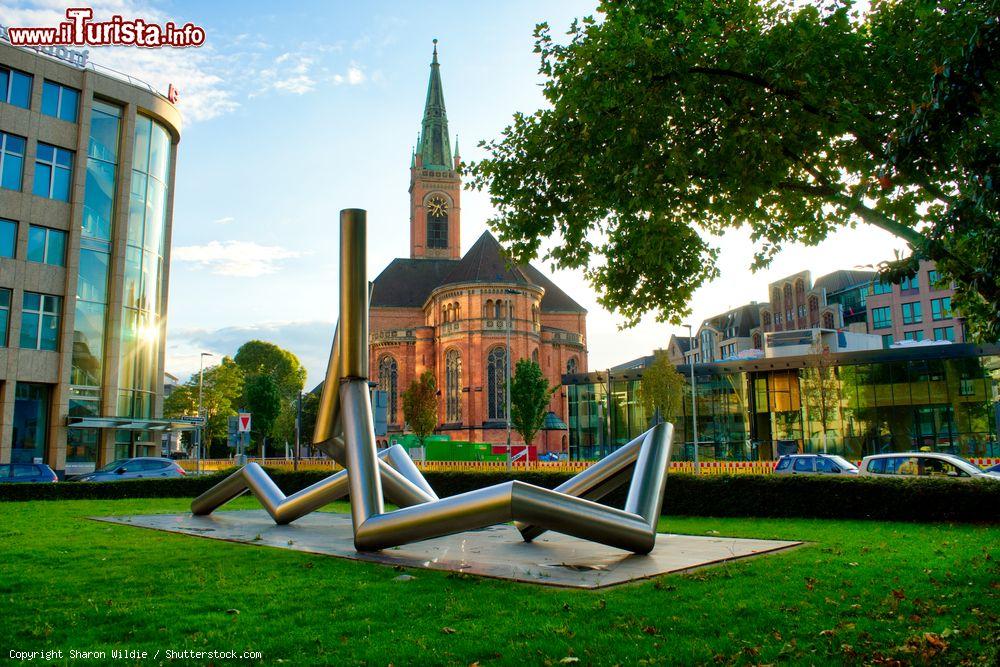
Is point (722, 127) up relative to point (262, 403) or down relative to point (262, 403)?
up

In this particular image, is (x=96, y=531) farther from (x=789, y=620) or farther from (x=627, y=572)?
(x=789, y=620)

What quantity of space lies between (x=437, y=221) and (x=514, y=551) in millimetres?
90904

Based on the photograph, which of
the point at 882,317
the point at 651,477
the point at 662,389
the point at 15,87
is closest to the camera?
the point at 651,477

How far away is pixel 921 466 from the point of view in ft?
61.9

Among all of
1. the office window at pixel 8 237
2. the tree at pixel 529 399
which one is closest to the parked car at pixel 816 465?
the tree at pixel 529 399

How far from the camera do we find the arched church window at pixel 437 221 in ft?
322

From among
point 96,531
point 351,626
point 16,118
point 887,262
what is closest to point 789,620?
point 351,626

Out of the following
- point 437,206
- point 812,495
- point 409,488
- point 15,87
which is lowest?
point 812,495

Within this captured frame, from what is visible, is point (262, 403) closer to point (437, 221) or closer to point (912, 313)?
point (437, 221)

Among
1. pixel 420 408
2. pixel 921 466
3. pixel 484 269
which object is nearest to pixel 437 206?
pixel 484 269

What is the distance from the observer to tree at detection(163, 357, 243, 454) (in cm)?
6481

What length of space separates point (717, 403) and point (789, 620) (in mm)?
46181

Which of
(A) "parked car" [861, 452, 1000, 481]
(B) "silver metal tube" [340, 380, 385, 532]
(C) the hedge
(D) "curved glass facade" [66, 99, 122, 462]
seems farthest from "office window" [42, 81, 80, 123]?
(A) "parked car" [861, 452, 1000, 481]

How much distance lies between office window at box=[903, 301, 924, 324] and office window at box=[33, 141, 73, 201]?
6862 cm
